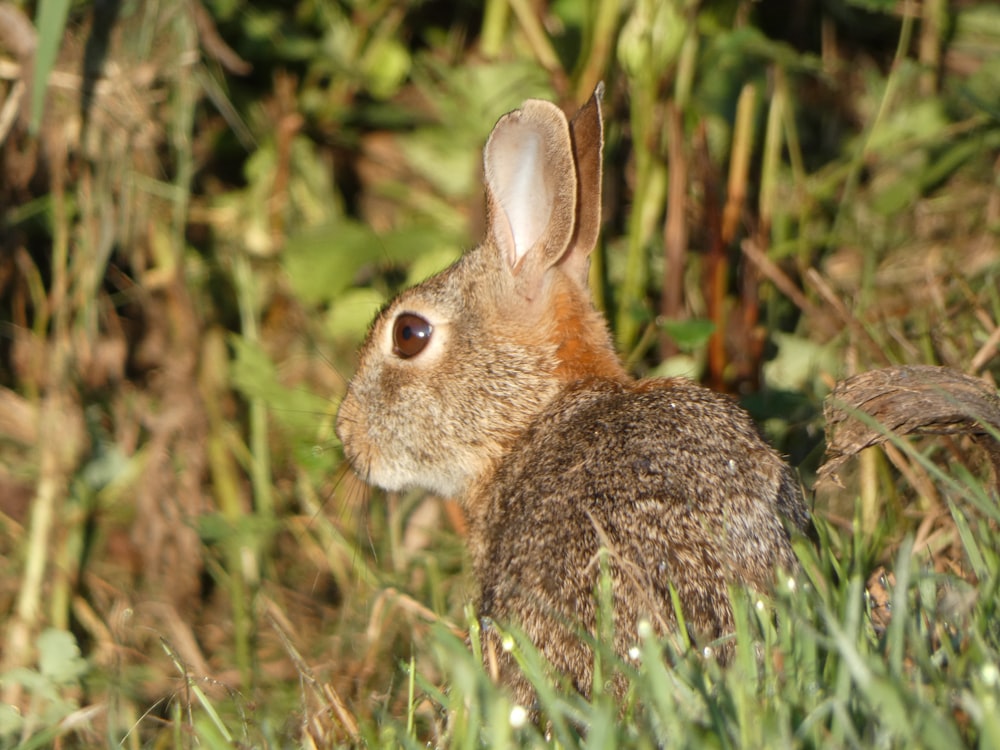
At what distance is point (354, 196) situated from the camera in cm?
479

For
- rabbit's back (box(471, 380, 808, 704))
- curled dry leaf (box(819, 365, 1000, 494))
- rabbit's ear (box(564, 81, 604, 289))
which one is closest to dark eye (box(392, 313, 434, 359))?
rabbit's ear (box(564, 81, 604, 289))

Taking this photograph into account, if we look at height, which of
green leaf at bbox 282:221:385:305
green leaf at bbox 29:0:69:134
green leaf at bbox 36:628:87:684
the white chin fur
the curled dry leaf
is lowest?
green leaf at bbox 36:628:87:684

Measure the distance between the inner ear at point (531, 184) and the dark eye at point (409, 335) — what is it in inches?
11.7

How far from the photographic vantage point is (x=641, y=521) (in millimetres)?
2236

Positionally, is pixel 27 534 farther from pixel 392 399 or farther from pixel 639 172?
pixel 639 172

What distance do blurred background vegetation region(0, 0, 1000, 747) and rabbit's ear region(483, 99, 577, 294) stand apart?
46 cm

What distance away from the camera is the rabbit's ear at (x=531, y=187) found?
2811 millimetres

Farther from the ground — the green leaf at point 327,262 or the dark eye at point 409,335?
the green leaf at point 327,262

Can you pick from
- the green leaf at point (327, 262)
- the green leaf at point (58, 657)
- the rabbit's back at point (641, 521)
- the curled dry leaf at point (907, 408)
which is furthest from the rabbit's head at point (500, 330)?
the green leaf at point (58, 657)

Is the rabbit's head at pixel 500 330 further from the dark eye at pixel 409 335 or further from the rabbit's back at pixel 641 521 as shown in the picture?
the rabbit's back at pixel 641 521

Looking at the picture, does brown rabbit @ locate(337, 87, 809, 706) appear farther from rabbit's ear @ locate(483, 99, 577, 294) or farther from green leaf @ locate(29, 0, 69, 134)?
green leaf @ locate(29, 0, 69, 134)

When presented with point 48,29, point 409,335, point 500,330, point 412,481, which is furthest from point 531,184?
point 48,29

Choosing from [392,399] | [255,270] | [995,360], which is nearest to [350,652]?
Result: [392,399]

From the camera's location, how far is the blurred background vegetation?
3.39m
